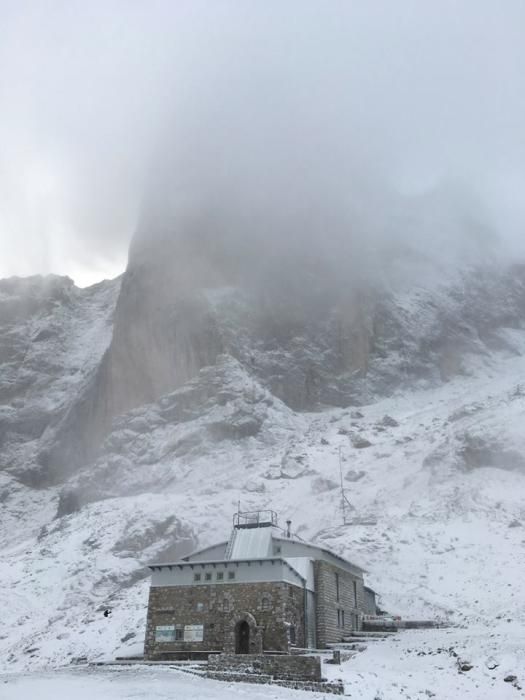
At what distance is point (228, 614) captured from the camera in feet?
99.8

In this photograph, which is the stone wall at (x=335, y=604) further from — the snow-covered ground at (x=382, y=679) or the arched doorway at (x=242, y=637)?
the snow-covered ground at (x=382, y=679)

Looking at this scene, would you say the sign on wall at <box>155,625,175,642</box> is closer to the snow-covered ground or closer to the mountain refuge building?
the mountain refuge building

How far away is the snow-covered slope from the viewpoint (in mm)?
43938

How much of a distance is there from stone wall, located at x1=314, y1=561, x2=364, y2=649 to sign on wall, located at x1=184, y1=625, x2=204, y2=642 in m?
6.08

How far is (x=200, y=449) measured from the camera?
283 feet

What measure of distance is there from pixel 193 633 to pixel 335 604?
8.25 meters

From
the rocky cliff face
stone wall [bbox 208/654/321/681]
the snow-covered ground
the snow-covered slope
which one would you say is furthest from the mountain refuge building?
the snow-covered slope

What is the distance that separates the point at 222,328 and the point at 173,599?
295ft

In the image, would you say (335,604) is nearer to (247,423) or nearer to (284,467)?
(284,467)

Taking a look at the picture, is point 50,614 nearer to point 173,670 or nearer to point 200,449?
point 173,670

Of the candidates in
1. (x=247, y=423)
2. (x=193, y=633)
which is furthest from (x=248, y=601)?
(x=247, y=423)

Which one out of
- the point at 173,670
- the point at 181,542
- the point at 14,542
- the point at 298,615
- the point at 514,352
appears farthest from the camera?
the point at 514,352

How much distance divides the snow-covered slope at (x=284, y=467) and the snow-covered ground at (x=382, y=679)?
566cm

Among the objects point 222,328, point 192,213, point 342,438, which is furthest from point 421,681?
point 192,213
